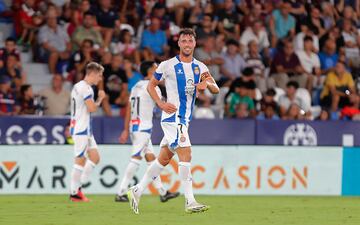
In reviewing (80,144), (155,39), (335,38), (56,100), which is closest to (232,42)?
(155,39)

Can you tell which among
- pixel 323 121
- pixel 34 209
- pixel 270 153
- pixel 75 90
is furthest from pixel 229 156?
pixel 34 209

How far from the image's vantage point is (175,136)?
13.2 metres

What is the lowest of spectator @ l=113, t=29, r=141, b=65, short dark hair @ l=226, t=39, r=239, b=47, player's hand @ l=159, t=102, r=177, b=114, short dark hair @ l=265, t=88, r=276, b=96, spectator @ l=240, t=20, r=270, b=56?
player's hand @ l=159, t=102, r=177, b=114

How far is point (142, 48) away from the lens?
23312 millimetres

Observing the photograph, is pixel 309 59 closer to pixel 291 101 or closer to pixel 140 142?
pixel 291 101

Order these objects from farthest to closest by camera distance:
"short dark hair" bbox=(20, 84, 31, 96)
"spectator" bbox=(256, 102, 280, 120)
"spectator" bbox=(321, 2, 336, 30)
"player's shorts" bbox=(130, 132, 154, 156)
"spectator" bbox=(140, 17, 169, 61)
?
"spectator" bbox=(321, 2, 336, 30)
"spectator" bbox=(140, 17, 169, 61)
"spectator" bbox=(256, 102, 280, 120)
"short dark hair" bbox=(20, 84, 31, 96)
"player's shorts" bbox=(130, 132, 154, 156)

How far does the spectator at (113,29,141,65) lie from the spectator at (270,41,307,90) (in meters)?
3.15

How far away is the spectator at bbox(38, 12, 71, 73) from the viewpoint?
2250 centimetres

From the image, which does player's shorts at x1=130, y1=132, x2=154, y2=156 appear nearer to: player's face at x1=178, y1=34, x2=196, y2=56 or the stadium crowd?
player's face at x1=178, y1=34, x2=196, y2=56

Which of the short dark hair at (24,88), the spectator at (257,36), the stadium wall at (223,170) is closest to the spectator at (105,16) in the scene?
the spectator at (257,36)

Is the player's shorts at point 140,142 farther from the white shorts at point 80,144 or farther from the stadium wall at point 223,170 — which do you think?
the stadium wall at point 223,170

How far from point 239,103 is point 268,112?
801 mm

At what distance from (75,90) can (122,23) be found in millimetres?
7842

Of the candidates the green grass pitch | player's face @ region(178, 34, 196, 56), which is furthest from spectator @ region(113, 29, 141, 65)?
player's face @ region(178, 34, 196, 56)
